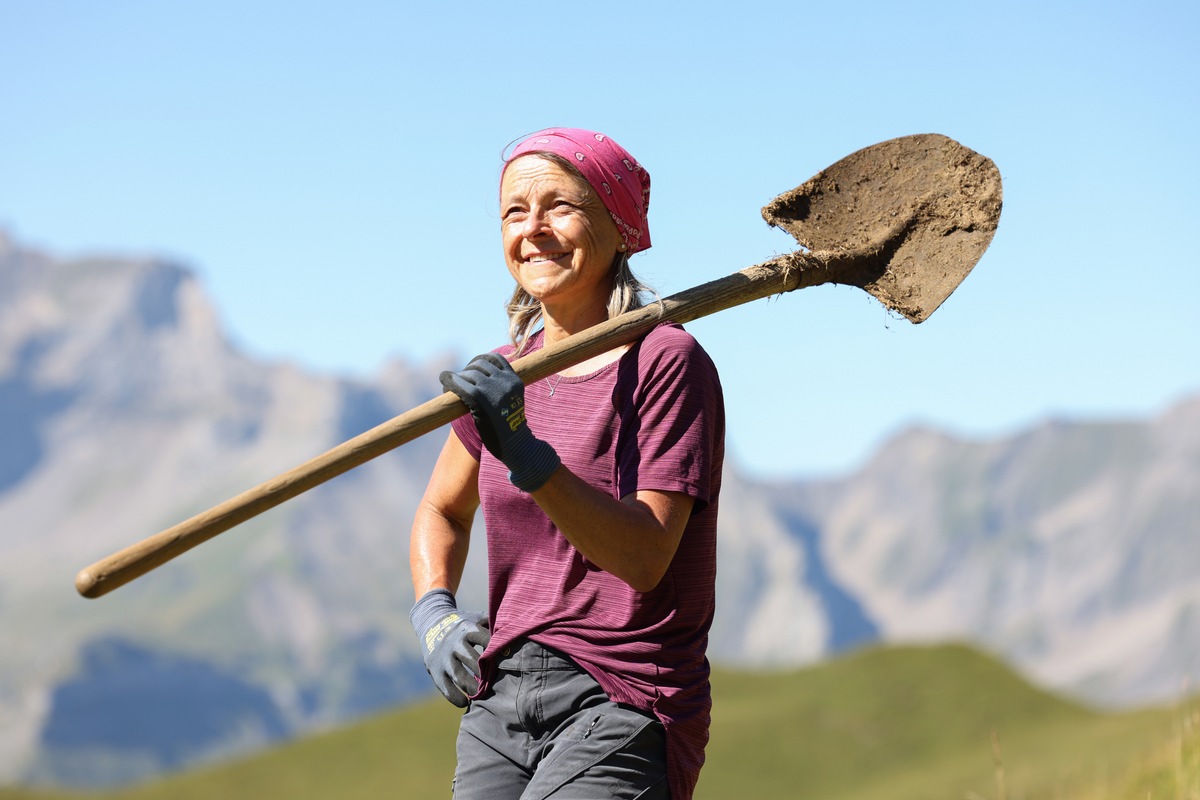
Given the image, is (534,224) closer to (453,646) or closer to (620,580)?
(620,580)

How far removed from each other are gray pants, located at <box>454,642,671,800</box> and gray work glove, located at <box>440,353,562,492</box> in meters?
0.54

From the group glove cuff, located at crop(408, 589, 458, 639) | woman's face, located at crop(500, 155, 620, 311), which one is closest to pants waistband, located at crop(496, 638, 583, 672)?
glove cuff, located at crop(408, 589, 458, 639)

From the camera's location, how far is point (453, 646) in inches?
148

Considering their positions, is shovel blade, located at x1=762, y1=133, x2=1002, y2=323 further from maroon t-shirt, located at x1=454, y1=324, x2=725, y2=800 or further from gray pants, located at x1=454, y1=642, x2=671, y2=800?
gray pants, located at x1=454, y1=642, x2=671, y2=800

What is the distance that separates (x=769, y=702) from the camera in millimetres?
29938

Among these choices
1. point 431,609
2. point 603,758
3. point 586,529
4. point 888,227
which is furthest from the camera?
point 888,227

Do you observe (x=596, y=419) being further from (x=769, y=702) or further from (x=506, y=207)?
(x=769, y=702)

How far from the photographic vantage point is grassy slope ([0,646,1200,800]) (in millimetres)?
25266

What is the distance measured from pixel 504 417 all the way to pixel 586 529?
1.14 ft

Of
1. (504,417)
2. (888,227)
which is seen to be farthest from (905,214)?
(504,417)

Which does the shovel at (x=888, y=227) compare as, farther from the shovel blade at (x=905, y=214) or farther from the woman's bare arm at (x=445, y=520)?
the woman's bare arm at (x=445, y=520)

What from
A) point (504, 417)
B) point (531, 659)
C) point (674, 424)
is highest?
point (504, 417)

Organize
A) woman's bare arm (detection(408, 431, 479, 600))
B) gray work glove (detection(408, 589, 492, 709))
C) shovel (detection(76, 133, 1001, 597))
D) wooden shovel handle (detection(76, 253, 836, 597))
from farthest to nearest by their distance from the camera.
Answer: shovel (detection(76, 133, 1001, 597)) < woman's bare arm (detection(408, 431, 479, 600)) < gray work glove (detection(408, 589, 492, 709)) < wooden shovel handle (detection(76, 253, 836, 597))

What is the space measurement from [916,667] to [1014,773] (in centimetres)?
782
